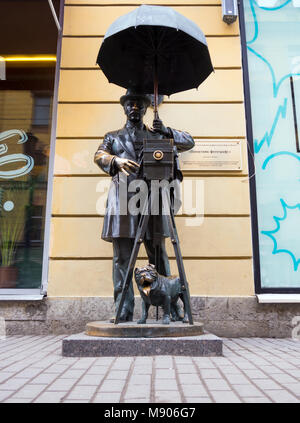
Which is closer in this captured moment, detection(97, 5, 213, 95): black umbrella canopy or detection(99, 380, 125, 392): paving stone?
detection(99, 380, 125, 392): paving stone

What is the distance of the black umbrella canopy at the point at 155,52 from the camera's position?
3213 millimetres

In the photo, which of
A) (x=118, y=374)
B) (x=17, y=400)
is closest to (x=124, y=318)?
(x=118, y=374)

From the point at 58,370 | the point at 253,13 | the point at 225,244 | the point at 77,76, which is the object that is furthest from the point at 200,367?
the point at 253,13

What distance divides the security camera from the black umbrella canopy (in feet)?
5.92

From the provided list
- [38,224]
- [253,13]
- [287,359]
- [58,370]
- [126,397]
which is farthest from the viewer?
[253,13]

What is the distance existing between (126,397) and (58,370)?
0.79 m

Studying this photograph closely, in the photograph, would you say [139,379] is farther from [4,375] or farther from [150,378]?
[4,375]

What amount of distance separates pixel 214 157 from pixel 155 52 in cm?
163

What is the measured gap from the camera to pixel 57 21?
490 cm

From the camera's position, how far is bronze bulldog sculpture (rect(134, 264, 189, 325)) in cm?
308

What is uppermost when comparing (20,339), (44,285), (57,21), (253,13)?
(253,13)

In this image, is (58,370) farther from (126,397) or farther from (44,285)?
(44,285)

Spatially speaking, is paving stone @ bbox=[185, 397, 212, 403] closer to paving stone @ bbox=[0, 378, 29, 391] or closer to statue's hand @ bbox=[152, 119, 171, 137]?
paving stone @ bbox=[0, 378, 29, 391]

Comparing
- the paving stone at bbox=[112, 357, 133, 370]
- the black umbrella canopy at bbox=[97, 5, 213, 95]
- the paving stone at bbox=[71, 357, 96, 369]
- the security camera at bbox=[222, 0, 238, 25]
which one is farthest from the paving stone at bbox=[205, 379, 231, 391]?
the security camera at bbox=[222, 0, 238, 25]
